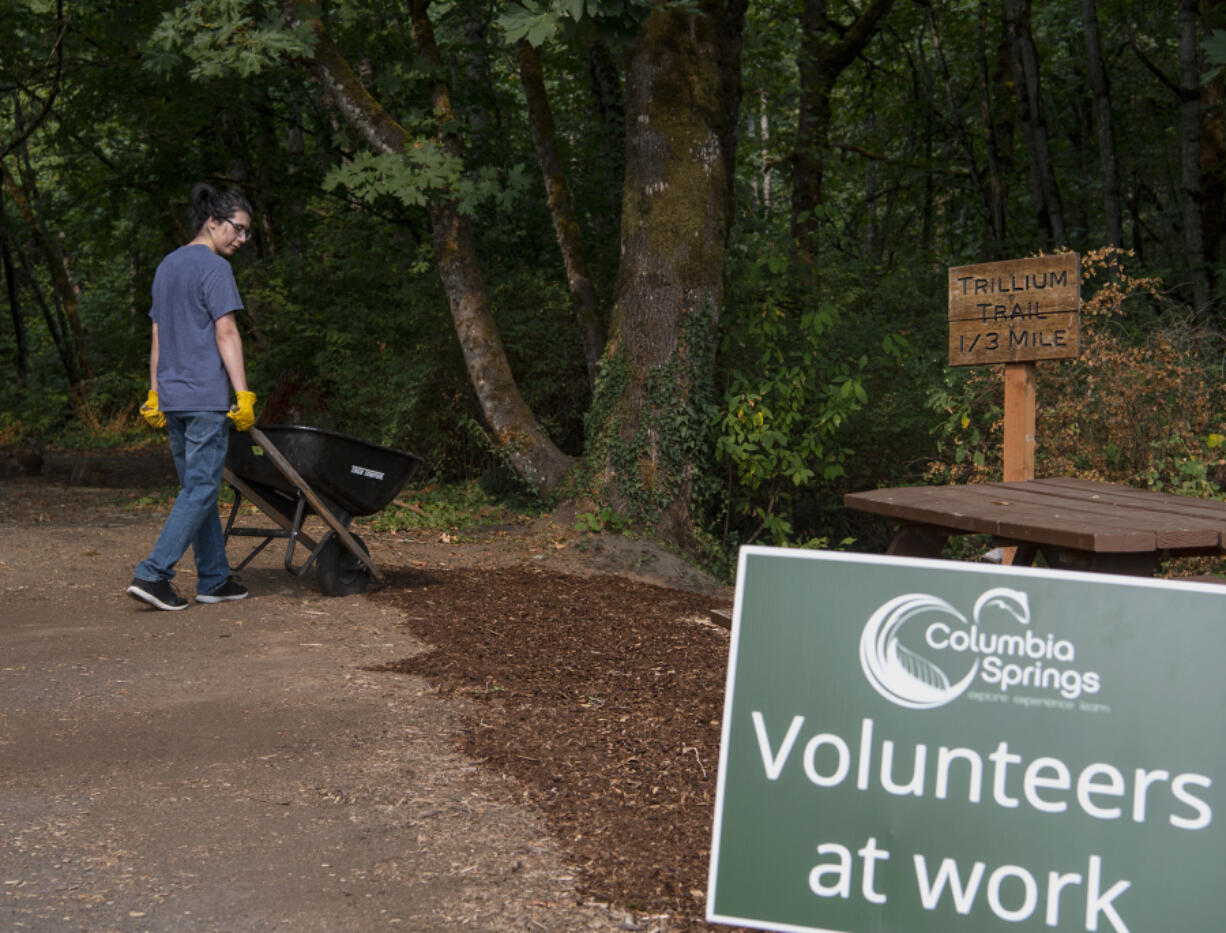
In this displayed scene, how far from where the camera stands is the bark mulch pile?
349 centimetres

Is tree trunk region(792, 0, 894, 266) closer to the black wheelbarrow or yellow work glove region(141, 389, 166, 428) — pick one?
the black wheelbarrow

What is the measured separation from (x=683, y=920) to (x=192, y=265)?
4.47m

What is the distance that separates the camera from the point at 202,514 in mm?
6312

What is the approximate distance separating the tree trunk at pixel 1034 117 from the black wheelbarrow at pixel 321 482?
40.0ft

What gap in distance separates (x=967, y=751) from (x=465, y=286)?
8.33 metres

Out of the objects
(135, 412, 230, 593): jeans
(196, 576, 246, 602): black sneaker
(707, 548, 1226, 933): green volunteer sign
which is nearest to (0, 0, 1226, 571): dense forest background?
(135, 412, 230, 593): jeans

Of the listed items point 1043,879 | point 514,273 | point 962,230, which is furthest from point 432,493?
point 962,230

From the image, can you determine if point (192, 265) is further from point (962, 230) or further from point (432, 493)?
point (962, 230)

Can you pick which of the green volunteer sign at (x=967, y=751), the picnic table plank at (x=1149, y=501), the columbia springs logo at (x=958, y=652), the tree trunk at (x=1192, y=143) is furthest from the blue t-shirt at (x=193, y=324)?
the tree trunk at (x=1192, y=143)

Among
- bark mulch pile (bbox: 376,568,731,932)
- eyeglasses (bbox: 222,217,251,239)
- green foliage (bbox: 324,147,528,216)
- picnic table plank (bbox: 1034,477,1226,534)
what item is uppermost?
green foliage (bbox: 324,147,528,216)

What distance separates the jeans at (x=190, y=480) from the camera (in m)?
6.25

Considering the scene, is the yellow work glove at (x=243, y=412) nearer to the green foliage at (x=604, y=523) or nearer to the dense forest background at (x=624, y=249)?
the dense forest background at (x=624, y=249)

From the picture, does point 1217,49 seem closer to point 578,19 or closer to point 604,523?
point 578,19

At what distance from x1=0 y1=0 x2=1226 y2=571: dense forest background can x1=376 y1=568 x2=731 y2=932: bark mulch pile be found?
194cm
